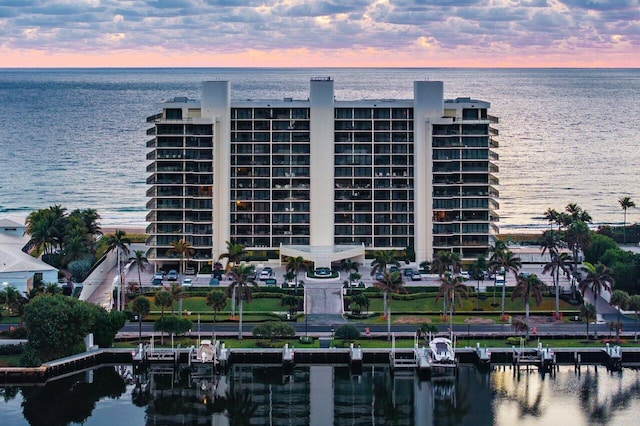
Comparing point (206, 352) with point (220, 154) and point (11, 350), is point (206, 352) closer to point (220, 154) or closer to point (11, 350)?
point (11, 350)

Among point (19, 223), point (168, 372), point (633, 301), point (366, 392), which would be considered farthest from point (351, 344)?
point (19, 223)

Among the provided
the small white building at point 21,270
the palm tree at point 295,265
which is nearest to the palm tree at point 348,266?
the palm tree at point 295,265

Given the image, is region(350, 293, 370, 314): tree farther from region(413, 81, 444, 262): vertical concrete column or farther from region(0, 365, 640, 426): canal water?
region(413, 81, 444, 262): vertical concrete column

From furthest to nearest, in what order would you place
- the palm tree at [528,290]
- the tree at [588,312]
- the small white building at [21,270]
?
the small white building at [21,270]
the palm tree at [528,290]
the tree at [588,312]

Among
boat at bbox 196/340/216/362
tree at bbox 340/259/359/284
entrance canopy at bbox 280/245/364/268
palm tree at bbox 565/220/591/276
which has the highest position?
palm tree at bbox 565/220/591/276

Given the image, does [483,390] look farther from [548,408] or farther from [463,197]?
[463,197]

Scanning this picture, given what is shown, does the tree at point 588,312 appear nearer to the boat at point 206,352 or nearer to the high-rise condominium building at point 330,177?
the high-rise condominium building at point 330,177

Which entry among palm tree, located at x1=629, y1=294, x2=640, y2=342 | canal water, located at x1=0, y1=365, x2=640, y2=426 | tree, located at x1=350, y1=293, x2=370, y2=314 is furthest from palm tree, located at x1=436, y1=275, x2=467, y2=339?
palm tree, located at x1=629, y1=294, x2=640, y2=342
